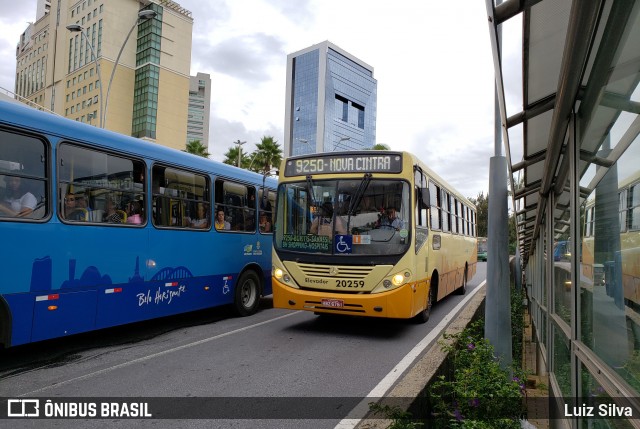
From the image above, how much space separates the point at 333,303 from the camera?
7.64 meters

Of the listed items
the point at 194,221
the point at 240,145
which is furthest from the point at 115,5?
the point at 194,221

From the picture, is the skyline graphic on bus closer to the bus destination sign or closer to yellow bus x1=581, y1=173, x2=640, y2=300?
the bus destination sign

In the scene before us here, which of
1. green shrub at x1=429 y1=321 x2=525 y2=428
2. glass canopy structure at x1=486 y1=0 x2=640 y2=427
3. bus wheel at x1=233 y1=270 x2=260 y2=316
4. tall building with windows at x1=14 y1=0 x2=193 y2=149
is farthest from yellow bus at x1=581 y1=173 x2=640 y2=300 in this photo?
tall building with windows at x1=14 y1=0 x2=193 y2=149

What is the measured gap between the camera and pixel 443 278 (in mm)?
11180

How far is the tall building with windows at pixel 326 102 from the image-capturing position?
11400 centimetres

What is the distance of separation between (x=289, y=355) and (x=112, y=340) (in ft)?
9.60

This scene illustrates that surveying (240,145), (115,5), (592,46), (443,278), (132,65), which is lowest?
(443,278)

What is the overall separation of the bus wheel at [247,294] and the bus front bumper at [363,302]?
6.95 ft

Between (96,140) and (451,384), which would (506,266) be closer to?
(451,384)

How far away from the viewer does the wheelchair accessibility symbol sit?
771cm

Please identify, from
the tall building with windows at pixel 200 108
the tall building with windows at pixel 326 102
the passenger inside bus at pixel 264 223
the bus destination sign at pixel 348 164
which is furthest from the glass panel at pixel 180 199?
the tall building with windows at pixel 200 108

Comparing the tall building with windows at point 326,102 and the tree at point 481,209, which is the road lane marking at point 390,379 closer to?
the tree at point 481,209

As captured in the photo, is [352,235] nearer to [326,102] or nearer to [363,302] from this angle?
[363,302]

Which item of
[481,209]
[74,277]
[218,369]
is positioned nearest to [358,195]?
[218,369]
